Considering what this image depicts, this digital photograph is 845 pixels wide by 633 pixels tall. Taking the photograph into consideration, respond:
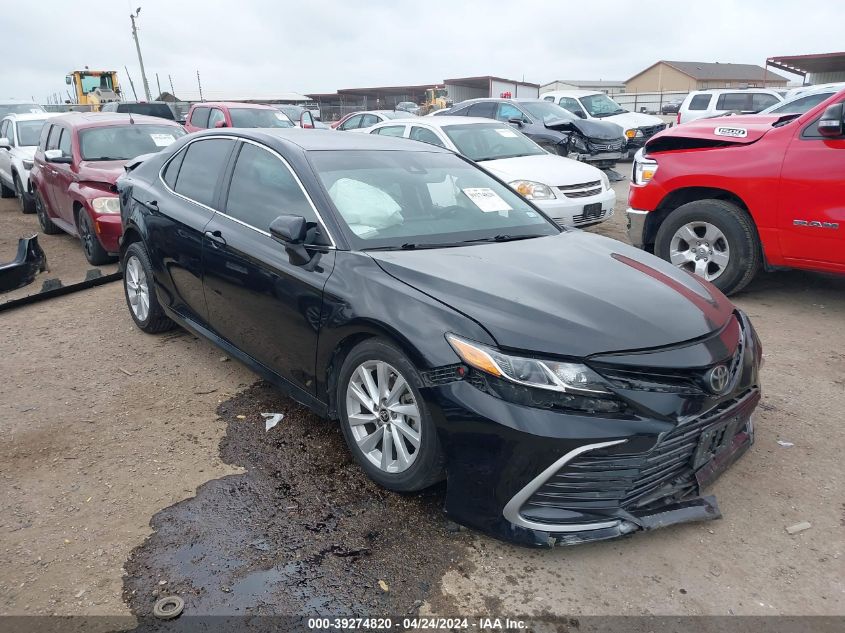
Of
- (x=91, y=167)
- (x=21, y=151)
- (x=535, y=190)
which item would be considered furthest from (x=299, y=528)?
(x=21, y=151)

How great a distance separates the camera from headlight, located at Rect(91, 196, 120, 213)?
6805 millimetres

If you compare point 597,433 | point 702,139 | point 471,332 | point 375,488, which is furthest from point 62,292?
point 702,139

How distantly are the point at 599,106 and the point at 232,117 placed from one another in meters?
10.1

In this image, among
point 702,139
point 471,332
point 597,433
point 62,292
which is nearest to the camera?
point 597,433

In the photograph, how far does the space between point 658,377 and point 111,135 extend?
7541 millimetres

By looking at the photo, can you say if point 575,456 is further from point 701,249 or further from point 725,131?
point 725,131

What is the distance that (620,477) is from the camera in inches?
95.5

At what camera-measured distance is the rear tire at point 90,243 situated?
23.2 feet

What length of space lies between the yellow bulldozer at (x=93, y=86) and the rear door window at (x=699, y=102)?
2465 cm

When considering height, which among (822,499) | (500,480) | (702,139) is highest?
(702,139)

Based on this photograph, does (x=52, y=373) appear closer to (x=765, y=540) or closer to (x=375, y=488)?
(x=375, y=488)

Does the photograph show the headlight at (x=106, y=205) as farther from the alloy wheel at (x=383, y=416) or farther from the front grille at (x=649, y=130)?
the front grille at (x=649, y=130)

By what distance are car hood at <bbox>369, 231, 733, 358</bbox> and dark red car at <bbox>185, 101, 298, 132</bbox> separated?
1060 centimetres

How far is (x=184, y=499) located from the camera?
118 inches
